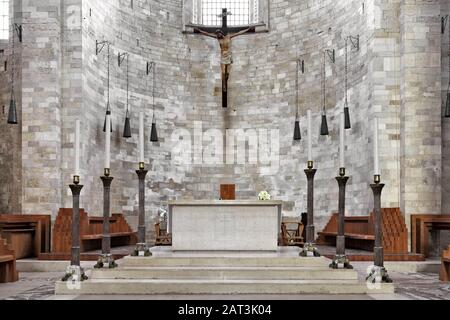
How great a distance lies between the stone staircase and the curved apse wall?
757 centimetres

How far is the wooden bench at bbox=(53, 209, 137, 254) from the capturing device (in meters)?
14.9

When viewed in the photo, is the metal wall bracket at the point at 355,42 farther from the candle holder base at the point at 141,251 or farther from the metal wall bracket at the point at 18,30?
the candle holder base at the point at 141,251

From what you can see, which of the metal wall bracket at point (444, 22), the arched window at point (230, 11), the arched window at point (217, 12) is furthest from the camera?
the arched window at point (230, 11)

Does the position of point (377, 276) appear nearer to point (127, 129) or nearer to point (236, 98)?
point (127, 129)

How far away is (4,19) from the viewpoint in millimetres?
18156

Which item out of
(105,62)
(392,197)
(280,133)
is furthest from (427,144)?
(105,62)

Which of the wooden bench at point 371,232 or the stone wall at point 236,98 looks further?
the stone wall at point 236,98

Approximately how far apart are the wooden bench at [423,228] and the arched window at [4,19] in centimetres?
1223

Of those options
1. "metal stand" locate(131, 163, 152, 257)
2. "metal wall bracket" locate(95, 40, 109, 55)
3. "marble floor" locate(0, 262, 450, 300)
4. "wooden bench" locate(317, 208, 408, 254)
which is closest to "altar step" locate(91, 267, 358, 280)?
"marble floor" locate(0, 262, 450, 300)

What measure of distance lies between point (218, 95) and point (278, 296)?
1340 cm

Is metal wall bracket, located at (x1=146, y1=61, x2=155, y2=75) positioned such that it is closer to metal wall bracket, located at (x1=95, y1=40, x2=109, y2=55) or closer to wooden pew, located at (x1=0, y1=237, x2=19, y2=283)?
metal wall bracket, located at (x1=95, y1=40, x2=109, y2=55)

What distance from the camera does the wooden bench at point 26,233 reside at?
1444cm

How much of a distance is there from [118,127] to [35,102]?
3186mm

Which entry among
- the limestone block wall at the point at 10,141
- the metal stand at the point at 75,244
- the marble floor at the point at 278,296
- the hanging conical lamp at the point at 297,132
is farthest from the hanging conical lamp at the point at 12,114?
the hanging conical lamp at the point at 297,132
